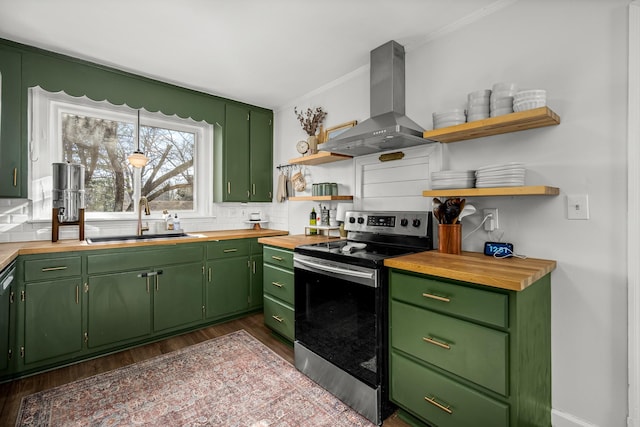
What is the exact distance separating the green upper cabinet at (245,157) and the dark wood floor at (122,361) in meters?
1.43

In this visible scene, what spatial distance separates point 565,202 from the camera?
167 cm

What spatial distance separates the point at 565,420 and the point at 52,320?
3.36 meters

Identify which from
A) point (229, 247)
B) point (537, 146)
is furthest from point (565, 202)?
point (229, 247)

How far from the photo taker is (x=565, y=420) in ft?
5.42

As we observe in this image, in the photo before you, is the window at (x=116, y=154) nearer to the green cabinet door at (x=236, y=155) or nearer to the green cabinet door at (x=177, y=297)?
the green cabinet door at (x=236, y=155)

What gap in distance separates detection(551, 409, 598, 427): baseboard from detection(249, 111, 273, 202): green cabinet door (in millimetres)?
3212

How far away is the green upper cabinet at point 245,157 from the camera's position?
11.7ft

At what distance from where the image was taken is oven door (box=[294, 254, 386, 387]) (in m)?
1.77

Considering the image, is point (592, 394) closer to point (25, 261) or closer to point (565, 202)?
point (565, 202)

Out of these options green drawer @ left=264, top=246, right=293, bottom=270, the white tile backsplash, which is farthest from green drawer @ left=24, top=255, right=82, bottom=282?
green drawer @ left=264, top=246, right=293, bottom=270

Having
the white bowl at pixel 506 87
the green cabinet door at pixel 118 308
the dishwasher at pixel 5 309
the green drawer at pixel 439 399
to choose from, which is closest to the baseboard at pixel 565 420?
the green drawer at pixel 439 399

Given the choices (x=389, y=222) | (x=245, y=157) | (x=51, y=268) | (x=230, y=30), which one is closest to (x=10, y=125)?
(x=51, y=268)

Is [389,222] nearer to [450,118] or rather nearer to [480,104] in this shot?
[450,118]

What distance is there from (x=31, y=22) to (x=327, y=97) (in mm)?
2329
